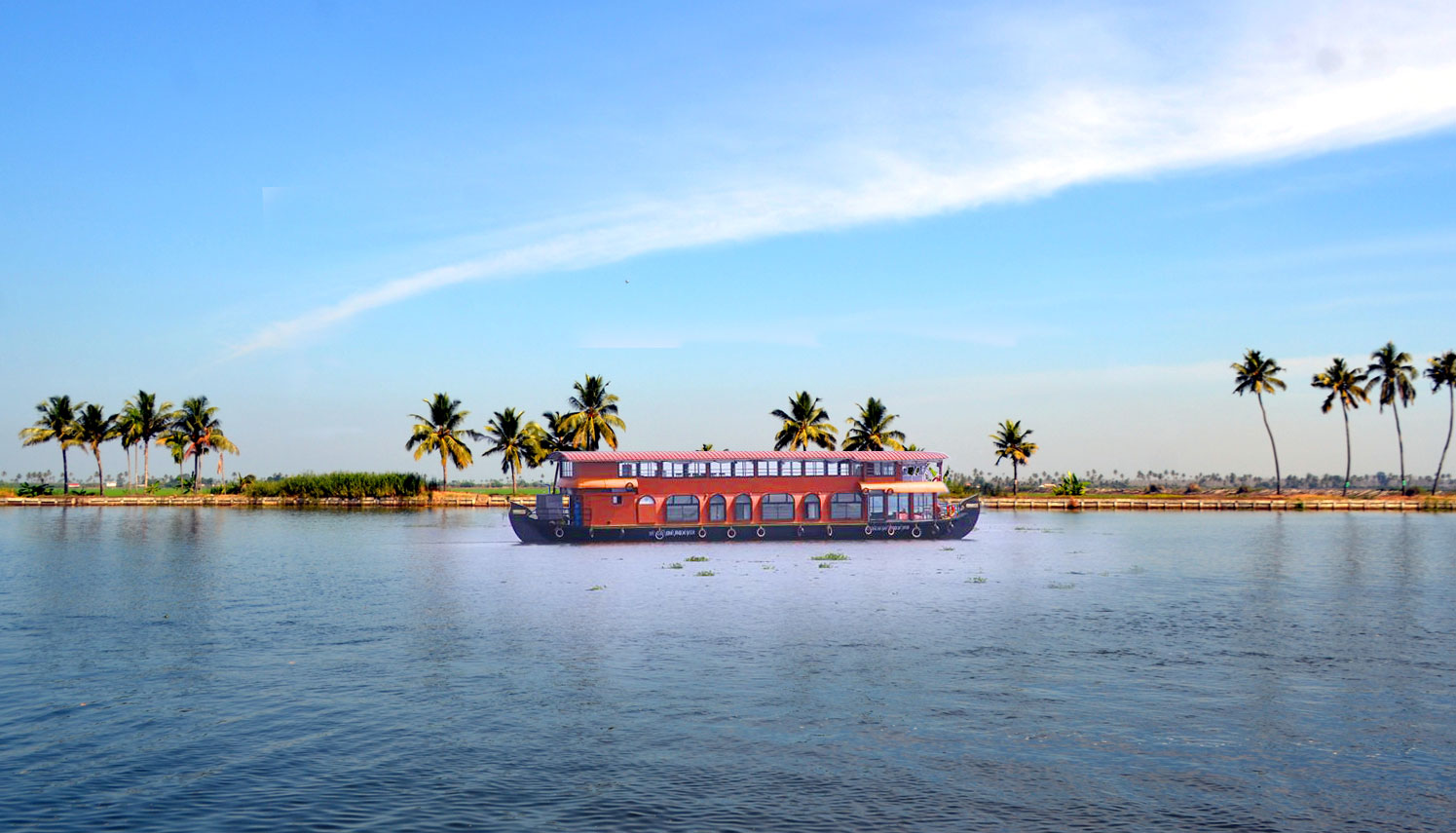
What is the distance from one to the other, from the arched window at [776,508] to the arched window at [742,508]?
81 cm

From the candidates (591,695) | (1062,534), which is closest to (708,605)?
(591,695)

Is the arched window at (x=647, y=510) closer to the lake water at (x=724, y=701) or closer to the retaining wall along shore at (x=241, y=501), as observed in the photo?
the lake water at (x=724, y=701)

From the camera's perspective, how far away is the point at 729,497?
250 feet

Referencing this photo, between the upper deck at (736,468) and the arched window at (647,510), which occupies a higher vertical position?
the upper deck at (736,468)

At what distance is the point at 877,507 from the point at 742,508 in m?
10.6

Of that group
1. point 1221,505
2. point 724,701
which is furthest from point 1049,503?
point 724,701

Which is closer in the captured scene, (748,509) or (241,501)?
Answer: (748,509)

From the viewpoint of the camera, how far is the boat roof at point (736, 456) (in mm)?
73500

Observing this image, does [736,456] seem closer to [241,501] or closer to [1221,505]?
[1221,505]

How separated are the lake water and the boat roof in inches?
823

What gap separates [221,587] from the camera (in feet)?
155

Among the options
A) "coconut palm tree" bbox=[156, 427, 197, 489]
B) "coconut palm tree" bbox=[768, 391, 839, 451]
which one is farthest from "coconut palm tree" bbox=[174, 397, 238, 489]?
"coconut palm tree" bbox=[768, 391, 839, 451]

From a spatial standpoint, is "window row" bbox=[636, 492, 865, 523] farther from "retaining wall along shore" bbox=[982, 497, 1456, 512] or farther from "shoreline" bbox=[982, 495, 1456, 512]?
"retaining wall along shore" bbox=[982, 497, 1456, 512]

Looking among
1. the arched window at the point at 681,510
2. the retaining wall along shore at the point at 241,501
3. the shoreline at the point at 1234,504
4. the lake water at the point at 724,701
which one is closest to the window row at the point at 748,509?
the arched window at the point at 681,510
